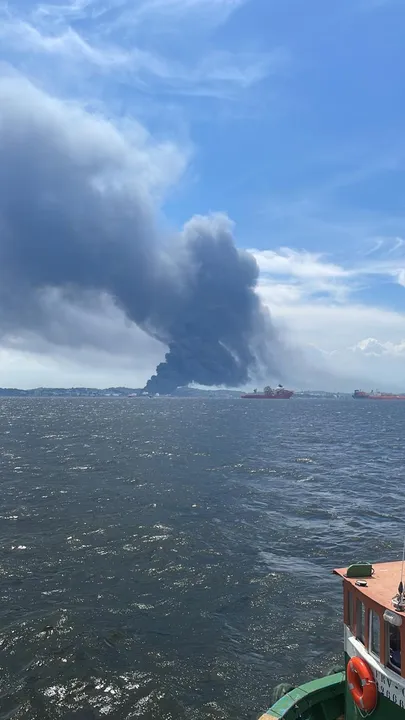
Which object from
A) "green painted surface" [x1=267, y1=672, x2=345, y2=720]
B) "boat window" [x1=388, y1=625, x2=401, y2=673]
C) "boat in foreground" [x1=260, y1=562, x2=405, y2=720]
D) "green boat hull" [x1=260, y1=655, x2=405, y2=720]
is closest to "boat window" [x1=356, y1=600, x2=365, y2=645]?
"boat in foreground" [x1=260, y1=562, x2=405, y2=720]

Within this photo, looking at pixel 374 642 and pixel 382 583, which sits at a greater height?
pixel 382 583

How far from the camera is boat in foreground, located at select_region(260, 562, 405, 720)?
501 inches

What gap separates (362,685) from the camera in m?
13.7

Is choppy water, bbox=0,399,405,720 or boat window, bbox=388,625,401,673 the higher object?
boat window, bbox=388,625,401,673

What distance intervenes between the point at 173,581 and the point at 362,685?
18.5 meters

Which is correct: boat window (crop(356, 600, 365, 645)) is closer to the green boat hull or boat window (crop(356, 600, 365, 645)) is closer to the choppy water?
the green boat hull

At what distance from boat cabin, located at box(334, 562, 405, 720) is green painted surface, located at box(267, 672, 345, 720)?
1.46 metres

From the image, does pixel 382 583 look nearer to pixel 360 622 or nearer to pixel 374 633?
pixel 360 622

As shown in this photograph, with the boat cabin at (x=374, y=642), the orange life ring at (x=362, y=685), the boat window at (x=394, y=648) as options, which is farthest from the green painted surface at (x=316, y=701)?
the boat window at (x=394, y=648)

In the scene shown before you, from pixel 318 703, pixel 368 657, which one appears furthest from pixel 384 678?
pixel 318 703

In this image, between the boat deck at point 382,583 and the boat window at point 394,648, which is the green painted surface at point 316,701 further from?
the boat window at point 394,648

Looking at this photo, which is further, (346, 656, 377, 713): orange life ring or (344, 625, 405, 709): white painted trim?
(346, 656, 377, 713): orange life ring

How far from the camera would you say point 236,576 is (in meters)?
31.5

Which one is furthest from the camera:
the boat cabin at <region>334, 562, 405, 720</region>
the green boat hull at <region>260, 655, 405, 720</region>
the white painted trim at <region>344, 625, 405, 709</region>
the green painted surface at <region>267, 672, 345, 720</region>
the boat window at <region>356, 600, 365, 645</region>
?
the green painted surface at <region>267, 672, 345, 720</region>
